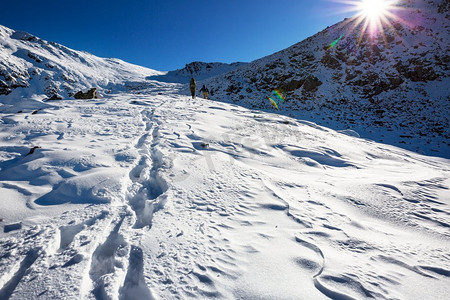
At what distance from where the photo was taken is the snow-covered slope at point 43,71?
148 ft

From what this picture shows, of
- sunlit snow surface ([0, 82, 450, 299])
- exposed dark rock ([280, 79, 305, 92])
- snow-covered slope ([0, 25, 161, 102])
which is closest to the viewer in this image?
sunlit snow surface ([0, 82, 450, 299])

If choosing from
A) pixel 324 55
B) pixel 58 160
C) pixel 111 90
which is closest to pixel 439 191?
pixel 58 160

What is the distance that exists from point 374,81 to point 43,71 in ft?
237

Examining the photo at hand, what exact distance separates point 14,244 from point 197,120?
6954 mm

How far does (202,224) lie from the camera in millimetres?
2732

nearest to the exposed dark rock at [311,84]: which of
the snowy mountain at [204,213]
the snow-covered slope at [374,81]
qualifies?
the snow-covered slope at [374,81]

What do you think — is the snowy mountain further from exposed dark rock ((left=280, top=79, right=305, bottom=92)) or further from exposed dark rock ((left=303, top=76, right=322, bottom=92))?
exposed dark rock ((left=280, top=79, right=305, bottom=92))

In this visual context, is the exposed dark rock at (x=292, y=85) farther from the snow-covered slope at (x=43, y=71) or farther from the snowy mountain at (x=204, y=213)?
the snow-covered slope at (x=43, y=71)

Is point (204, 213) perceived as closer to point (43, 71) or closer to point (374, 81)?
point (374, 81)

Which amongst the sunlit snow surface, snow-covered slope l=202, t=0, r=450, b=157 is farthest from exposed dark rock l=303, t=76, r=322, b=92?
the sunlit snow surface

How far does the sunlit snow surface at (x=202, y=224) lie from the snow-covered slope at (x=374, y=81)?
39.3ft

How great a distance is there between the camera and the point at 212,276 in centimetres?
198

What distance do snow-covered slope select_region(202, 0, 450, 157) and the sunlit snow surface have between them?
39.3ft

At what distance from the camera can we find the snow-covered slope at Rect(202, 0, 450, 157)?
15039mm
